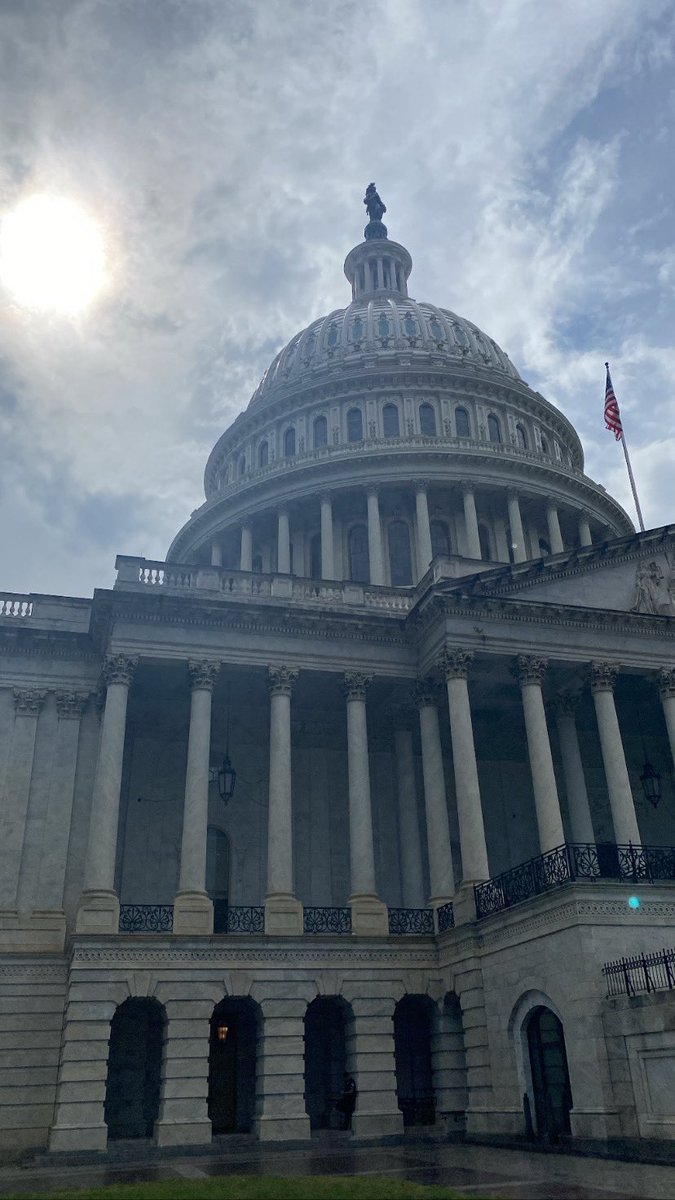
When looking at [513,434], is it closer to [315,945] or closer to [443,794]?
[443,794]

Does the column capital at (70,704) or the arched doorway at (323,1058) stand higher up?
the column capital at (70,704)

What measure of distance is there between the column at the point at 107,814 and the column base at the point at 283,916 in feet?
14.0

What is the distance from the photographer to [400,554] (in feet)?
167

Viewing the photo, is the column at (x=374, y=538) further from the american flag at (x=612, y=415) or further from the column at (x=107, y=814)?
the column at (x=107, y=814)

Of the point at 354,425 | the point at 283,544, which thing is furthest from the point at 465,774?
the point at 354,425

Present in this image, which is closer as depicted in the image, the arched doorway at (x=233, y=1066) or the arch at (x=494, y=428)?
the arched doorway at (x=233, y=1066)

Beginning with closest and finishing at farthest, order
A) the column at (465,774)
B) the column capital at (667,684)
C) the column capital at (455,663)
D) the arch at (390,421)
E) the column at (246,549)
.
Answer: the column at (465,774) < the column capital at (455,663) < the column capital at (667,684) < the column at (246,549) < the arch at (390,421)

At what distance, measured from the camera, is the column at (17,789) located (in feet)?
94.7

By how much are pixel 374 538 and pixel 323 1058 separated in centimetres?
2606

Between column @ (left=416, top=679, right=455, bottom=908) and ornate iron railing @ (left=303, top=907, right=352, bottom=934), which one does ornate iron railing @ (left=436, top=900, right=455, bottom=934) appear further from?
ornate iron railing @ (left=303, top=907, right=352, bottom=934)

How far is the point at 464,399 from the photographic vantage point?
5622 cm

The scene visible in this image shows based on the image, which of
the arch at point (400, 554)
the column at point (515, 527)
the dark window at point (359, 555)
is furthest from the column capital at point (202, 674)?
the column at point (515, 527)

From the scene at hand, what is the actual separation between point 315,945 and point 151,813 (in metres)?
8.90

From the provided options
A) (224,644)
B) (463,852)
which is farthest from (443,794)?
(224,644)
